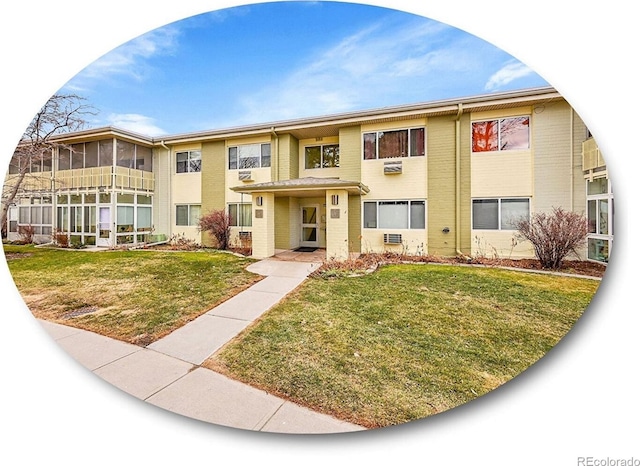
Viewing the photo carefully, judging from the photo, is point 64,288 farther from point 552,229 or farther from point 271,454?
point 552,229

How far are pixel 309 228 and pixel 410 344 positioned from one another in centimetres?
550

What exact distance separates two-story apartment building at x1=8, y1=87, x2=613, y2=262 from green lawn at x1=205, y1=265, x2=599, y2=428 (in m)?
0.55

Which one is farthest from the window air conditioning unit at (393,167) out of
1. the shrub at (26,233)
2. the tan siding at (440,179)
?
the shrub at (26,233)

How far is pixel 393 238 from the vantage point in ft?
21.0

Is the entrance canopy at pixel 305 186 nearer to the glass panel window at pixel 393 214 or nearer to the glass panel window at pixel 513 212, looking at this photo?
A: the glass panel window at pixel 393 214

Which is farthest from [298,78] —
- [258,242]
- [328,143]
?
[328,143]

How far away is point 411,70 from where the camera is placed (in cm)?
244

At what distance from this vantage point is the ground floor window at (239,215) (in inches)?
176

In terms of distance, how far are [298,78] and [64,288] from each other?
3109 mm

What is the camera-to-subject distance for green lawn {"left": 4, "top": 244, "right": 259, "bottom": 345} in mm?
2213

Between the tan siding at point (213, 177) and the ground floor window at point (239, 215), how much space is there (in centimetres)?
20

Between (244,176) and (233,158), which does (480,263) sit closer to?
(244,176)

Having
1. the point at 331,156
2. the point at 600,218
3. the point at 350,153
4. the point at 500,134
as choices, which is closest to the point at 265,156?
the point at 331,156
